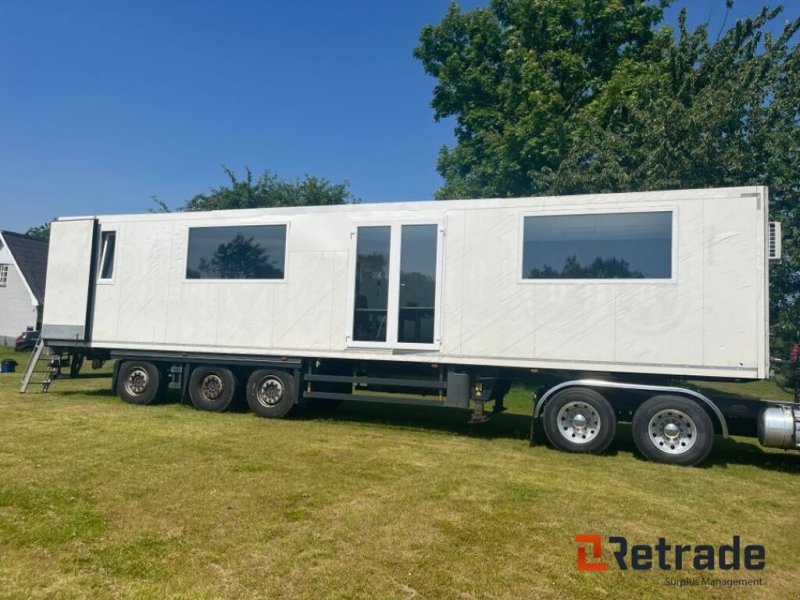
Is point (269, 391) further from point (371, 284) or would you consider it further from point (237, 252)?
point (371, 284)

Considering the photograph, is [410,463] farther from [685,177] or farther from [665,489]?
[685,177]

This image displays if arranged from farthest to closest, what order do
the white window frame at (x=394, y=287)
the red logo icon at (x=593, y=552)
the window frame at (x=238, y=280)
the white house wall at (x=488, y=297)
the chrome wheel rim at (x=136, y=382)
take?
the chrome wheel rim at (x=136, y=382) < the window frame at (x=238, y=280) < the white window frame at (x=394, y=287) < the white house wall at (x=488, y=297) < the red logo icon at (x=593, y=552)

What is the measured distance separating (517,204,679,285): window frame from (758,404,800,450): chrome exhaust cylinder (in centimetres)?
222

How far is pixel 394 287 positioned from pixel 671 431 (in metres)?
4.67

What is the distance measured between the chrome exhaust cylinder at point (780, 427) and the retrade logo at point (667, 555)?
344 centimetres

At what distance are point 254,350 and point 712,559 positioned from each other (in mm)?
7803

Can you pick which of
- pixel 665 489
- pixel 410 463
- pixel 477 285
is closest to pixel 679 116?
pixel 477 285

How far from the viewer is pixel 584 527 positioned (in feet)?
16.4

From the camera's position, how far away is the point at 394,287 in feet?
30.3

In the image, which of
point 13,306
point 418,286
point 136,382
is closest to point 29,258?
point 13,306

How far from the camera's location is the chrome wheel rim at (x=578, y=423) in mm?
8164

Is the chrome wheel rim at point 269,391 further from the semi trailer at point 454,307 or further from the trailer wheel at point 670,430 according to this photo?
the trailer wheel at point 670,430

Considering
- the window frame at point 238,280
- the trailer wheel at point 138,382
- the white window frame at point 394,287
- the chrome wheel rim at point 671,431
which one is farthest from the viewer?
the trailer wheel at point 138,382

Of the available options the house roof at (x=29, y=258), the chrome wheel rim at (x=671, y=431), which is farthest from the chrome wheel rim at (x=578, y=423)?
the house roof at (x=29, y=258)
